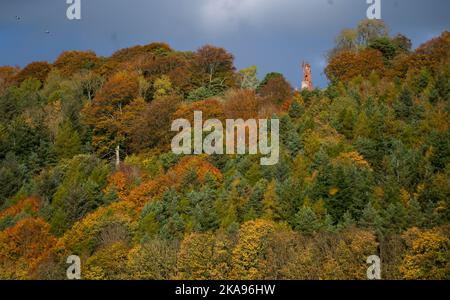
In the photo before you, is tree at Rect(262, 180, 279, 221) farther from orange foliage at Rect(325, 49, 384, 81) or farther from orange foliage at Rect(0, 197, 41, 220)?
orange foliage at Rect(325, 49, 384, 81)

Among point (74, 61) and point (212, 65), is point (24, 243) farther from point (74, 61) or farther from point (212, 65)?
point (74, 61)

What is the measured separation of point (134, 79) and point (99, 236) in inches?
1112

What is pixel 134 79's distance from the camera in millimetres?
77875

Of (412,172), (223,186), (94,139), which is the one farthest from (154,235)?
(94,139)

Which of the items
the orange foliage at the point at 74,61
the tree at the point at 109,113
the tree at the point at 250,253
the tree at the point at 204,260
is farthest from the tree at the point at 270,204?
the orange foliage at the point at 74,61

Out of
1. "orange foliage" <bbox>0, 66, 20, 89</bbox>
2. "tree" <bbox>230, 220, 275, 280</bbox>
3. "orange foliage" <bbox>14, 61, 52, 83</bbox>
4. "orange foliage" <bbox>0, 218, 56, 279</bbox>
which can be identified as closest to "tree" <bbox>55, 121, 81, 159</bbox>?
"orange foliage" <bbox>0, 218, 56, 279</bbox>

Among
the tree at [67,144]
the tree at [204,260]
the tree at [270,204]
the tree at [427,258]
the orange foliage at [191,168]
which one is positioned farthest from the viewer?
the tree at [67,144]

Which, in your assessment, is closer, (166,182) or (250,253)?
(250,253)

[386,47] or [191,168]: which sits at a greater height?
[386,47]

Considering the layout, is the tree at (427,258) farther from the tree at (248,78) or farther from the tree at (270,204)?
the tree at (248,78)

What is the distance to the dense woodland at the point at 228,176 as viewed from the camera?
Answer: 46.9 meters

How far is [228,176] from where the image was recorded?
58.4 m

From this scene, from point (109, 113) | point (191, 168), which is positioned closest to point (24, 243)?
point (191, 168)

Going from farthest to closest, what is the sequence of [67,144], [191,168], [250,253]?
[67,144] < [191,168] < [250,253]
